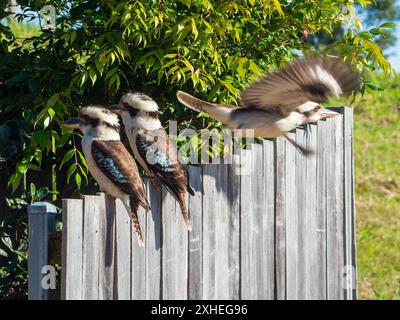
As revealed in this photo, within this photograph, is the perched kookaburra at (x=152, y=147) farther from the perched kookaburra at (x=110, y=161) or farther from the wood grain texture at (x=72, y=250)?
the wood grain texture at (x=72, y=250)

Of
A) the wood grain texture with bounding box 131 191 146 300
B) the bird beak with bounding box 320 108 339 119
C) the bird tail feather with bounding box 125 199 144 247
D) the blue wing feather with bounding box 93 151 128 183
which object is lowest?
the wood grain texture with bounding box 131 191 146 300

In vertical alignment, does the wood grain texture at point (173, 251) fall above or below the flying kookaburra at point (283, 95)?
below

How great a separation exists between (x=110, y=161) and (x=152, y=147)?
34 cm

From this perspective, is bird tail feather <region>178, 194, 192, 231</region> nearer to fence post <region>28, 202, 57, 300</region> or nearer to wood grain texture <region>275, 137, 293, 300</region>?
fence post <region>28, 202, 57, 300</region>

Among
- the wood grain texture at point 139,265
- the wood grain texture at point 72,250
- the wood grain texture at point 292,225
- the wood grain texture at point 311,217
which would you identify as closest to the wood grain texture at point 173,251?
the wood grain texture at point 139,265

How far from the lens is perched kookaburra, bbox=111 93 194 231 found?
418cm

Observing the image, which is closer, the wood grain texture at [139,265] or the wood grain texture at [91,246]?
the wood grain texture at [91,246]

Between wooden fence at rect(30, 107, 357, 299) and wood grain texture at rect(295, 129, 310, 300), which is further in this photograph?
wood grain texture at rect(295, 129, 310, 300)

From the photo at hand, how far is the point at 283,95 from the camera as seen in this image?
16.0ft

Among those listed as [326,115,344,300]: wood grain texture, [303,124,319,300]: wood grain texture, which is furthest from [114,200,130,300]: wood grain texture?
[326,115,344,300]: wood grain texture

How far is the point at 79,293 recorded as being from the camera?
3695 millimetres

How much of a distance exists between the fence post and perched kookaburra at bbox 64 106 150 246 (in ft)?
1.22

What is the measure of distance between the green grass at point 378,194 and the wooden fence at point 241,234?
2.27 metres

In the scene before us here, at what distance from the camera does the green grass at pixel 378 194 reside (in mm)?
9250
